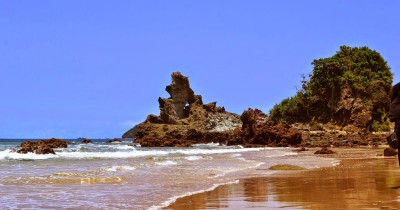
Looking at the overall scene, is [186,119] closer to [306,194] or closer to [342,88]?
[342,88]

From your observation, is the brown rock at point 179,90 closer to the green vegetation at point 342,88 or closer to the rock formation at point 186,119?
the rock formation at point 186,119

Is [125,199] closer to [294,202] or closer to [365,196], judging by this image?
[294,202]

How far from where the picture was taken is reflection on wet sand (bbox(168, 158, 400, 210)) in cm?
841

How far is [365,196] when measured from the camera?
9180 millimetres

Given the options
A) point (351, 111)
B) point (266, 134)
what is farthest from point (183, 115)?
point (266, 134)

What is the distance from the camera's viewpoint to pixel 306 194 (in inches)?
389

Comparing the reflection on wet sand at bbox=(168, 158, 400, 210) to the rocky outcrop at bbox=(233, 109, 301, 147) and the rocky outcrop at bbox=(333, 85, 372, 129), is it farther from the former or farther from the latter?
the rocky outcrop at bbox=(333, 85, 372, 129)

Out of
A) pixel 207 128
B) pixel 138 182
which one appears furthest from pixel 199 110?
pixel 138 182

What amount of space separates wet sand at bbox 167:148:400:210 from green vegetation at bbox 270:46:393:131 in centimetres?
4381

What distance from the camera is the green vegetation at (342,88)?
5609 centimetres

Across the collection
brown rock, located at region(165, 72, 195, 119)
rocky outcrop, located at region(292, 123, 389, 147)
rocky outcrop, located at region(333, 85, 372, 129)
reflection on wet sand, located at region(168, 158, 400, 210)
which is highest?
brown rock, located at region(165, 72, 195, 119)

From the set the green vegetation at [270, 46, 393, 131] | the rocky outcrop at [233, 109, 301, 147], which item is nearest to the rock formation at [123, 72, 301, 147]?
the green vegetation at [270, 46, 393, 131]

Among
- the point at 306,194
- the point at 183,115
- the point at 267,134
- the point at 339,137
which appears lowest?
the point at 306,194

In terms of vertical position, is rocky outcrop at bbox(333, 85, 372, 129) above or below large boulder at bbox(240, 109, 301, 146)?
above
